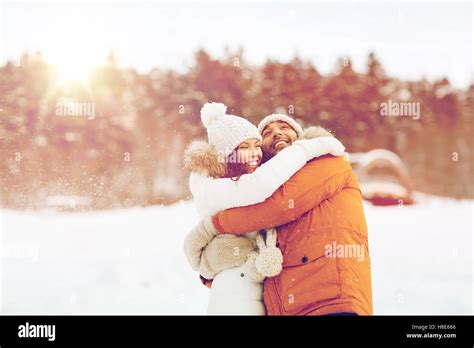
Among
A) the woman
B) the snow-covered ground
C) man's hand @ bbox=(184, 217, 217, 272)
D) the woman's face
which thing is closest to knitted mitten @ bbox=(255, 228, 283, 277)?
the woman

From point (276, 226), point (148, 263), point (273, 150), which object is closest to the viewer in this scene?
point (276, 226)

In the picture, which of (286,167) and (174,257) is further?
(174,257)

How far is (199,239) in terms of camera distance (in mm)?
2102

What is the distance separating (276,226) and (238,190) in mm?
210

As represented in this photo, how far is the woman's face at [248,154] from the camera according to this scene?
2.11 meters

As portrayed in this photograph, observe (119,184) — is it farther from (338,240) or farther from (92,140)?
(338,240)

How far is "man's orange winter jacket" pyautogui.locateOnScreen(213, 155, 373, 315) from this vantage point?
1.91m

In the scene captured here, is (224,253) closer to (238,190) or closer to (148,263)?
(238,190)

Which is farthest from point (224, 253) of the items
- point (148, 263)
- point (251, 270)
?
point (148, 263)

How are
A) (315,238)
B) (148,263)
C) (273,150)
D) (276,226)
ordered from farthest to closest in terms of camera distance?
(148,263)
(273,150)
(276,226)
(315,238)

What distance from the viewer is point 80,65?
23.1ft

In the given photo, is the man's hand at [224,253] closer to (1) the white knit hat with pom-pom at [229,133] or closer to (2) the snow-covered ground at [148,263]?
(1) the white knit hat with pom-pom at [229,133]
